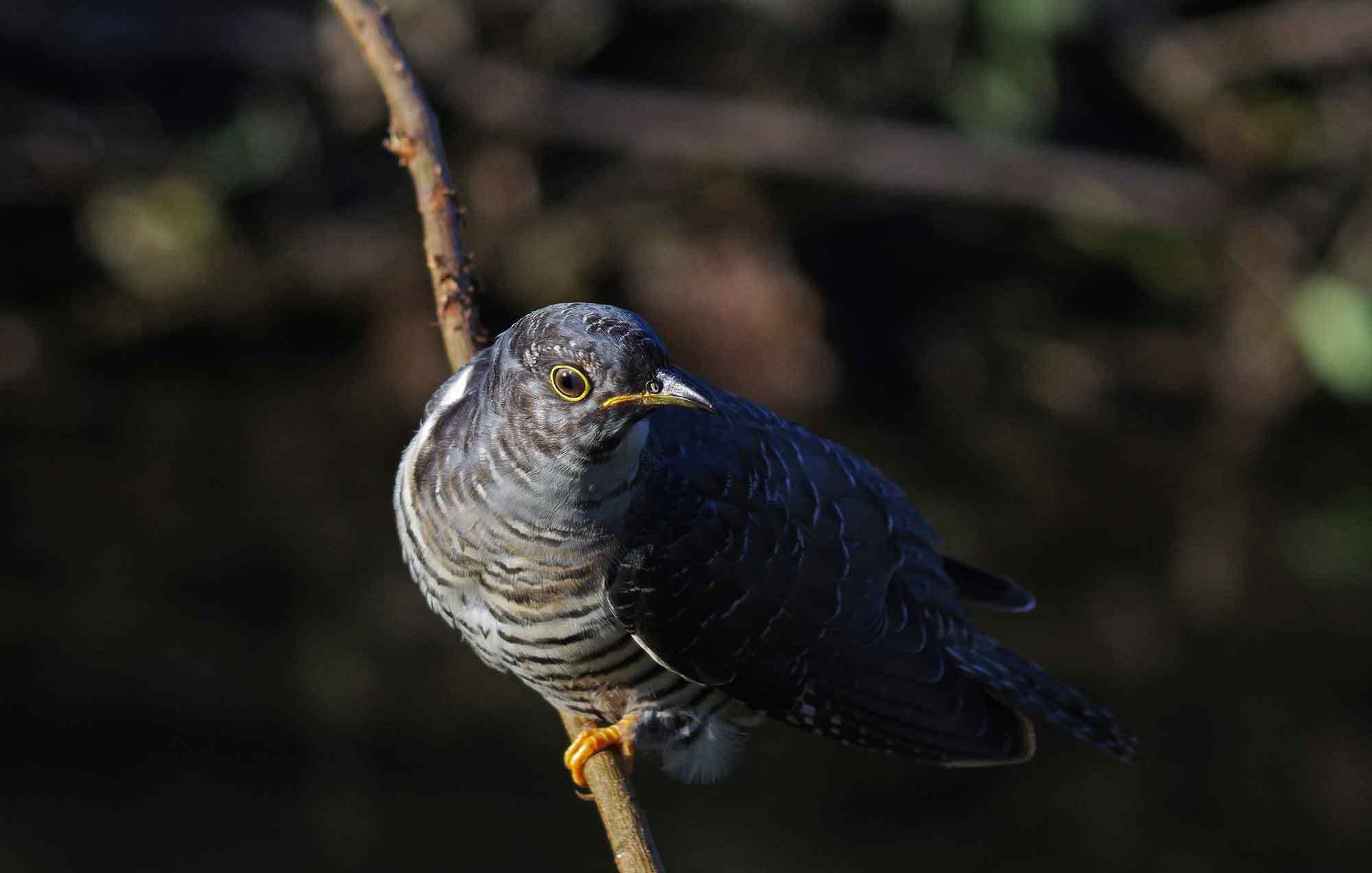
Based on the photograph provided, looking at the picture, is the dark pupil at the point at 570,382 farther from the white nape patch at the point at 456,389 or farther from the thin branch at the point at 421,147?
the thin branch at the point at 421,147

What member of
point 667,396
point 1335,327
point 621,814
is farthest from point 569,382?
point 1335,327

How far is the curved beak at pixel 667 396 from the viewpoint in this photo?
254 centimetres

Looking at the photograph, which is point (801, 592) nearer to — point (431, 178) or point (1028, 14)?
point (431, 178)

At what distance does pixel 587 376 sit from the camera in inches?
101

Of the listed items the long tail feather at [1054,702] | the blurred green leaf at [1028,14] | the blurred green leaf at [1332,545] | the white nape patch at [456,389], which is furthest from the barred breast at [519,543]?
the blurred green leaf at [1028,14]

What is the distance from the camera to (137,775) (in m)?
5.91

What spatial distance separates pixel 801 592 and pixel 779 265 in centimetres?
607

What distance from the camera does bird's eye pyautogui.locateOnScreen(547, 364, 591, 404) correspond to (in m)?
2.58

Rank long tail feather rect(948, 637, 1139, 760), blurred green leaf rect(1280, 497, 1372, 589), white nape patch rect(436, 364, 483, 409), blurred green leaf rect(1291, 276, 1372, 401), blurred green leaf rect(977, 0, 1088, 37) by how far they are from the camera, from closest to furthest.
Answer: white nape patch rect(436, 364, 483, 409) < long tail feather rect(948, 637, 1139, 760) < blurred green leaf rect(1280, 497, 1372, 589) < blurred green leaf rect(977, 0, 1088, 37) < blurred green leaf rect(1291, 276, 1372, 401)

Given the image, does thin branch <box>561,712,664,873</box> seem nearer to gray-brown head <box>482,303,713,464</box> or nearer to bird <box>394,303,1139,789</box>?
bird <box>394,303,1139,789</box>

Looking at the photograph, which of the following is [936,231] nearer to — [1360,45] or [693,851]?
[1360,45]

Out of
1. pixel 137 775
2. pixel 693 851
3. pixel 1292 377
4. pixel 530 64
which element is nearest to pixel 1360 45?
pixel 1292 377

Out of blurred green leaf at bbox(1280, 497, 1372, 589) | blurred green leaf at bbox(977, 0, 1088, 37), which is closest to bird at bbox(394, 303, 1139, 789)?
blurred green leaf at bbox(1280, 497, 1372, 589)

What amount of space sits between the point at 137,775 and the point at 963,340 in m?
5.44
